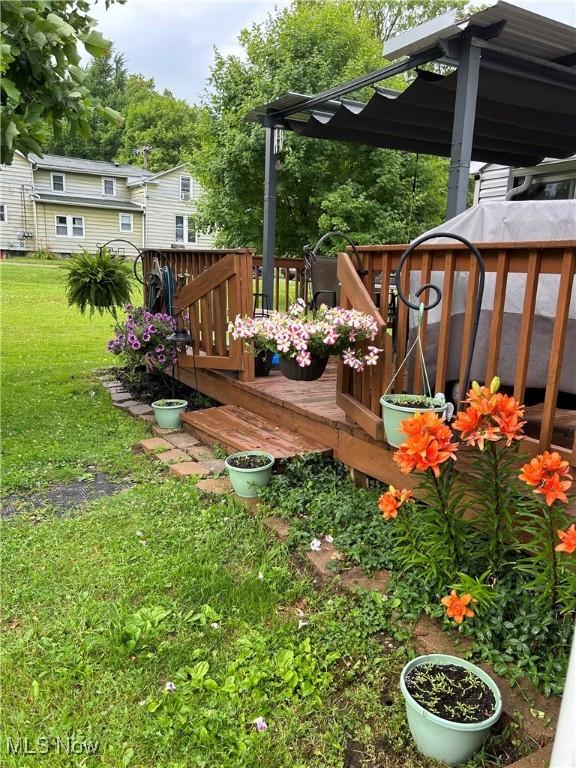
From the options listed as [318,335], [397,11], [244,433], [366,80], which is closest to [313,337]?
[318,335]

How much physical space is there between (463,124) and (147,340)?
2.92 metres

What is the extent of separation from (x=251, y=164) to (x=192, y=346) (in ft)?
21.8

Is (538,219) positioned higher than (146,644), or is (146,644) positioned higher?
(538,219)

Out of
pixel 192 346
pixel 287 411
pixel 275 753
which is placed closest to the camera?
pixel 275 753

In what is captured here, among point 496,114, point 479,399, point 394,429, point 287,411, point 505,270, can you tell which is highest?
point 496,114

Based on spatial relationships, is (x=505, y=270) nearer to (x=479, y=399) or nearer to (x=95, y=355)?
(x=479, y=399)

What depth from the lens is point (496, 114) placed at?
437cm

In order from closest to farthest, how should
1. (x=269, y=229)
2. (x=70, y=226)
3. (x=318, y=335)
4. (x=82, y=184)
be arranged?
(x=318, y=335), (x=269, y=229), (x=70, y=226), (x=82, y=184)

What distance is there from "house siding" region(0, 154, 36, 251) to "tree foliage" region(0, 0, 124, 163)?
19760 mm

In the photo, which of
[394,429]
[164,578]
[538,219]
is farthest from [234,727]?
[538,219]

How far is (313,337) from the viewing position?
2785 millimetres

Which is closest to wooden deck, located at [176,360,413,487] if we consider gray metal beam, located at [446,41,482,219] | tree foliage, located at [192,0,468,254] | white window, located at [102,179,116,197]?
gray metal beam, located at [446,41,482,219]

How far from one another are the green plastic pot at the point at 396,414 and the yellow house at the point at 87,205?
1884 cm

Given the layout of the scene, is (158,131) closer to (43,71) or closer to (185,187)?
(185,187)
